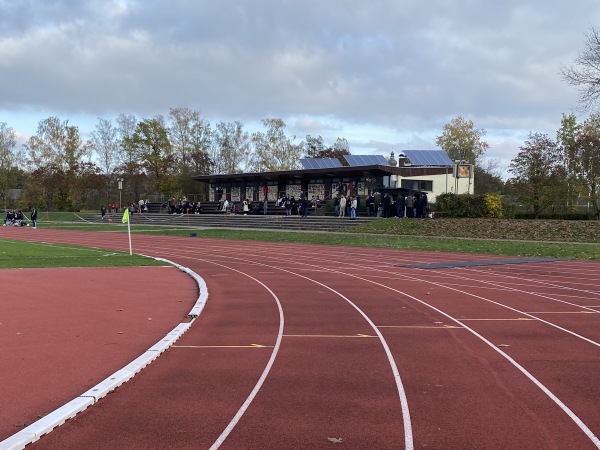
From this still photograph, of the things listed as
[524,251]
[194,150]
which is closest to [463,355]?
[524,251]

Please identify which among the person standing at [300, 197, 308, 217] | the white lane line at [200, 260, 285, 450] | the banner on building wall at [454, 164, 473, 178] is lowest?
the white lane line at [200, 260, 285, 450]

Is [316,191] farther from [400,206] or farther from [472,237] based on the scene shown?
[472,237]

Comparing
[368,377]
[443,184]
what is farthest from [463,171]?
[368,377]

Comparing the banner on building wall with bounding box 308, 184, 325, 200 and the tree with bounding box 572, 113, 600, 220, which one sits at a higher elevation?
the tree with bounding box 572, 113, 600, 220

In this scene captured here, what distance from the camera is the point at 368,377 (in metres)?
6.02

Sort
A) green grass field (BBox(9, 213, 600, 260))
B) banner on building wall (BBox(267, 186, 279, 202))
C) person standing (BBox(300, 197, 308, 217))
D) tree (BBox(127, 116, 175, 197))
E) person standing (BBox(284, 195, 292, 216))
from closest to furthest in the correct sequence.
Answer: green grass field (BBox(9, 213, 600, 260)) → person standing (BBox(300, 197, 308, 217)) → person standing (BBox(284, 195, 292, 216)) → banner on building wall (BBox(267, 186, 279, 202)) → tree (BBox(127, 116, 175, 197))

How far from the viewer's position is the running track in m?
4.42

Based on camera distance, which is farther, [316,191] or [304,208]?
[316,191]

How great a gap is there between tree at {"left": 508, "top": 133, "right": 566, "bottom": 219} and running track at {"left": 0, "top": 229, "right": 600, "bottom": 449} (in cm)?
3263

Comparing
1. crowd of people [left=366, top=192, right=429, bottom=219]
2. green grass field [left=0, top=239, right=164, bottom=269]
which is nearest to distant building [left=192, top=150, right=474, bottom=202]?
crowd of people [left=366, top=192, right=429, bottom=219]

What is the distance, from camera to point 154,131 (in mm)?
73250

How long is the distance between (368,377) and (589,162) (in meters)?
48.9

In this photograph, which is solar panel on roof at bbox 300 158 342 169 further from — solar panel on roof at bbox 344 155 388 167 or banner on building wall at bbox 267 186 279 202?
banner on building wall at bbox 267 186 279 202

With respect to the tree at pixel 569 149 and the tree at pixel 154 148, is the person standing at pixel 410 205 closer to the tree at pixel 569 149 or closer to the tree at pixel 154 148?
the tree at pixel 569 149
